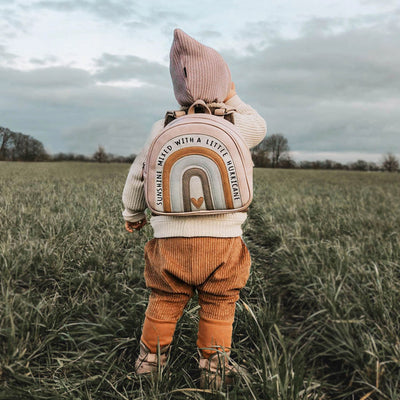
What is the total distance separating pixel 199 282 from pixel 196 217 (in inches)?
13.1

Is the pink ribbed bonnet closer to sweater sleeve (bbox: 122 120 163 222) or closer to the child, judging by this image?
the child

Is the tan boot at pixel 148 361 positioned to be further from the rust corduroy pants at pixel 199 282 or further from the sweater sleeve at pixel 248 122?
the sweater sleeve at pixel 248 122

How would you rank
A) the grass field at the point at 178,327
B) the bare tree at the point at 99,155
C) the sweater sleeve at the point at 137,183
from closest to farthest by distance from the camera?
1. the grass field at the point at 178,327
2. the sweater sleeve at the point at 137,183
3. the bare tree at the point at 99,155

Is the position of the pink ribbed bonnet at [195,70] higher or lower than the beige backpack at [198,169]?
higher

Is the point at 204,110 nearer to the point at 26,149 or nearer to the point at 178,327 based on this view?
the point at 178,327

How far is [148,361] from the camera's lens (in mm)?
1759

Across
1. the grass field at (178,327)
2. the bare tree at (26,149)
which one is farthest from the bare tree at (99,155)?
the grass field at (178,327)

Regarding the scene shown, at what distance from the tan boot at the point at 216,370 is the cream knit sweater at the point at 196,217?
604 millimetres

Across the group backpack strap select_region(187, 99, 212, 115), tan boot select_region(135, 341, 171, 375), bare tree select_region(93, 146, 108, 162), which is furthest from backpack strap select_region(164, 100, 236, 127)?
bare tree select_region(93, 146, 108, 162)

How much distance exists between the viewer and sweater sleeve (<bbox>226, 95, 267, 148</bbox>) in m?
1.82

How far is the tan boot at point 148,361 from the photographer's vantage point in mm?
1739

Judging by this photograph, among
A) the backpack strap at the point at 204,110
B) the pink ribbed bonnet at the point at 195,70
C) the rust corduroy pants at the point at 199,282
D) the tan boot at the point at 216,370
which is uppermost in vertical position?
the pink ribbed bonnet at the point at 195,70

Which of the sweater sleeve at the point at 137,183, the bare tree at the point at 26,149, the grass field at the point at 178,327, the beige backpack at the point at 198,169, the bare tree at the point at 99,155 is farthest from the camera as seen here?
the bare tree at the point at 99,155

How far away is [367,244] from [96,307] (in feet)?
10.8
